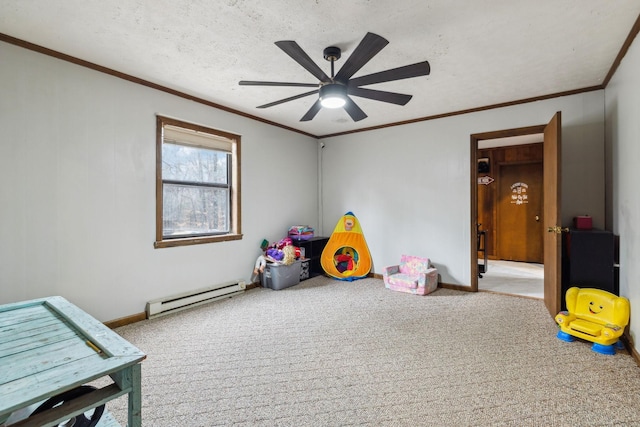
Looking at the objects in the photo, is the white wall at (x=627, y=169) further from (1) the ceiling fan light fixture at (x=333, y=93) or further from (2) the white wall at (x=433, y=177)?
(1) the ceiling fan light fixture at (x=333, y=93)

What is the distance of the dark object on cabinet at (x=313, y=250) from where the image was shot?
5.01m

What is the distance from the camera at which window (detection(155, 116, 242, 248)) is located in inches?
136

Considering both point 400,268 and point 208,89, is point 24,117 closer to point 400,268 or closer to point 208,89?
point 208,89

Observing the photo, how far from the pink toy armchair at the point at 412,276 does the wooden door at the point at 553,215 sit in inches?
50.7

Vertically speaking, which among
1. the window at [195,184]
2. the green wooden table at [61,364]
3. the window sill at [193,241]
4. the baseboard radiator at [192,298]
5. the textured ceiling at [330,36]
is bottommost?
the baseboard radiator at [192,298]

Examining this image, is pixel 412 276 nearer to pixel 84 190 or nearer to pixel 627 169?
pixel 627 169

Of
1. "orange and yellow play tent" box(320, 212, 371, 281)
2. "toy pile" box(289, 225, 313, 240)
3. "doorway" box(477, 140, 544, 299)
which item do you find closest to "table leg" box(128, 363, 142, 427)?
"toy pile" box(289, 225, 313, 240)

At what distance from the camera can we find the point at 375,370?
2.19 m

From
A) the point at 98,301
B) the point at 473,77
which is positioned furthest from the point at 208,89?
the point at 473,77

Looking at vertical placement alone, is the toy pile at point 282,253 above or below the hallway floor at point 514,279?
above

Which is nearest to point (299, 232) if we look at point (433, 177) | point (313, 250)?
point (313, 250)

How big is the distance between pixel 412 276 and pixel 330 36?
3.32m

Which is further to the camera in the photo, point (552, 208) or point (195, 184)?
point (195, 184)

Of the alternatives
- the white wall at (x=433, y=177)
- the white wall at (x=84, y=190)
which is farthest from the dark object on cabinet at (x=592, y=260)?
the white wall at (x=84, y=190)
